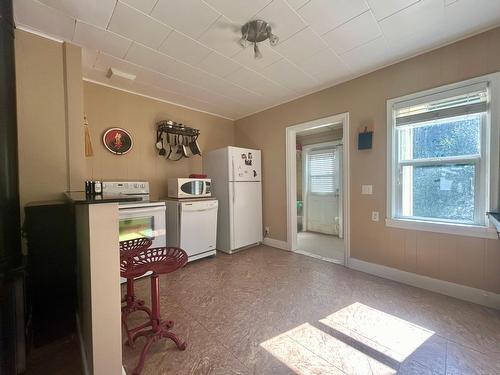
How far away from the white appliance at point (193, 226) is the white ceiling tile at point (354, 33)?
2445mm

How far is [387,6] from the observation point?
65.5 inches

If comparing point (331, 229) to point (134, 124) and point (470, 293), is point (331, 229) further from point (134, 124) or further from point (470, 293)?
point (134, 124)

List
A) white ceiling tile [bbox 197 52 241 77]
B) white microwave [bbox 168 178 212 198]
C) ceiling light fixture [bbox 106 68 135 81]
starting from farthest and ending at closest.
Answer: white microwave [bbox 168 178 212 198], ceiling light fixture [bbox 106 68 135 81], white ceiling tile [bbox 197 52 241 77]

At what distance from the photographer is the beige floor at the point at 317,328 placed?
1.36m

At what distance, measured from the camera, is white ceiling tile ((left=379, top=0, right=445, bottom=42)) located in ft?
5.47

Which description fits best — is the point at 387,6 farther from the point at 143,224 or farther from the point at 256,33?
the point at 143,224

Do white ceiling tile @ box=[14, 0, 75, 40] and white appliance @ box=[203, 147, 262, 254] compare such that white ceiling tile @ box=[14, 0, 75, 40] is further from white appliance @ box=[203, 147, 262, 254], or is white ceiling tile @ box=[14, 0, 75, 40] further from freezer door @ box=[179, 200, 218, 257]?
white appliance @ box=[203, 147, 262, 254]

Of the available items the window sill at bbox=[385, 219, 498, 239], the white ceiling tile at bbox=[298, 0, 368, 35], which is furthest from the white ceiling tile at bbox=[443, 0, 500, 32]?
the window sill at bbox=[385, 219, 498, 239]

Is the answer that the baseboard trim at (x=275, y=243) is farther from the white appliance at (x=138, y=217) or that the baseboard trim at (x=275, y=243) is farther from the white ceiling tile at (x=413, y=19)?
the white ceiling tile at (x=413, y=19)

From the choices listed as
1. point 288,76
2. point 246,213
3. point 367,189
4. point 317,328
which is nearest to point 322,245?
point 246,213

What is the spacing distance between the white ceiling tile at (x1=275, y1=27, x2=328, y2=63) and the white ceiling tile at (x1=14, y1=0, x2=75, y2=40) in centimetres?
182

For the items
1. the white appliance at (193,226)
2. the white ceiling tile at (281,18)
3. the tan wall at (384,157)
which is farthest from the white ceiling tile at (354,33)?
the white appliance at (193,226)

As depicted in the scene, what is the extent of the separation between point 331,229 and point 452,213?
2.68m

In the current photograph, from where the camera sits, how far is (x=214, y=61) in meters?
2.37
